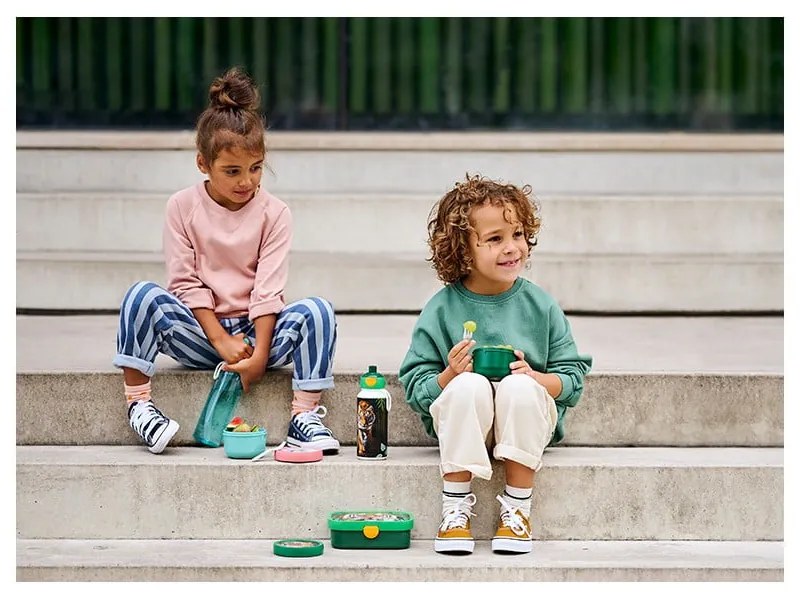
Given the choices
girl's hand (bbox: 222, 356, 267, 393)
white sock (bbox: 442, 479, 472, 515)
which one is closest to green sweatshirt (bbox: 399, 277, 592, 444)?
white sock (bbox: 442, 479, 472, 515)

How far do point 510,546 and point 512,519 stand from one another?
0.08m

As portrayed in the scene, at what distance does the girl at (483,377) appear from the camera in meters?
3.71

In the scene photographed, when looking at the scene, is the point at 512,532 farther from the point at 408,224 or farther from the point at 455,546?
the point at 408,224

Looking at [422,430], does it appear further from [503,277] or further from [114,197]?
[114,197]

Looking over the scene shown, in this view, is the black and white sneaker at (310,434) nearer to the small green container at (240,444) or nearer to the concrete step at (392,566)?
the small green container at (240,444)

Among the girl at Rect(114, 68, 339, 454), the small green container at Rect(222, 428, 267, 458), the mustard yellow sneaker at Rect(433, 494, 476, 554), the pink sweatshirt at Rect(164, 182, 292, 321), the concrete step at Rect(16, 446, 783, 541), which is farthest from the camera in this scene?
the pink sweatshirt at Rect(164, 182, 292, 321)

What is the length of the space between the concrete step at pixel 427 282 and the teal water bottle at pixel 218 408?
62.1 inches

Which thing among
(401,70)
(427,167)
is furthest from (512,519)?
(401,70)

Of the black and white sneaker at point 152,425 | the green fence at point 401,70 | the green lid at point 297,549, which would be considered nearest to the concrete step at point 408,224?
the green fence at point 401,70

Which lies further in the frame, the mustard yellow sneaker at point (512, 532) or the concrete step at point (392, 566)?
the mustard yellow sneaker at point (512, 532)

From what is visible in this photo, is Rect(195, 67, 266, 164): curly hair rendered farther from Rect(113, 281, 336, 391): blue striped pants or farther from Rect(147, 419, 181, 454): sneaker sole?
Rect(147, 419, 181, 454): sneaker sole

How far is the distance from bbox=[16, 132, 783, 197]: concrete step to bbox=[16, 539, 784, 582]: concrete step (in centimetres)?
290

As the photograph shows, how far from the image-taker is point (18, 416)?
4203 mm

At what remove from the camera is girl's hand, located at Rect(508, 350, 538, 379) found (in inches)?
149
